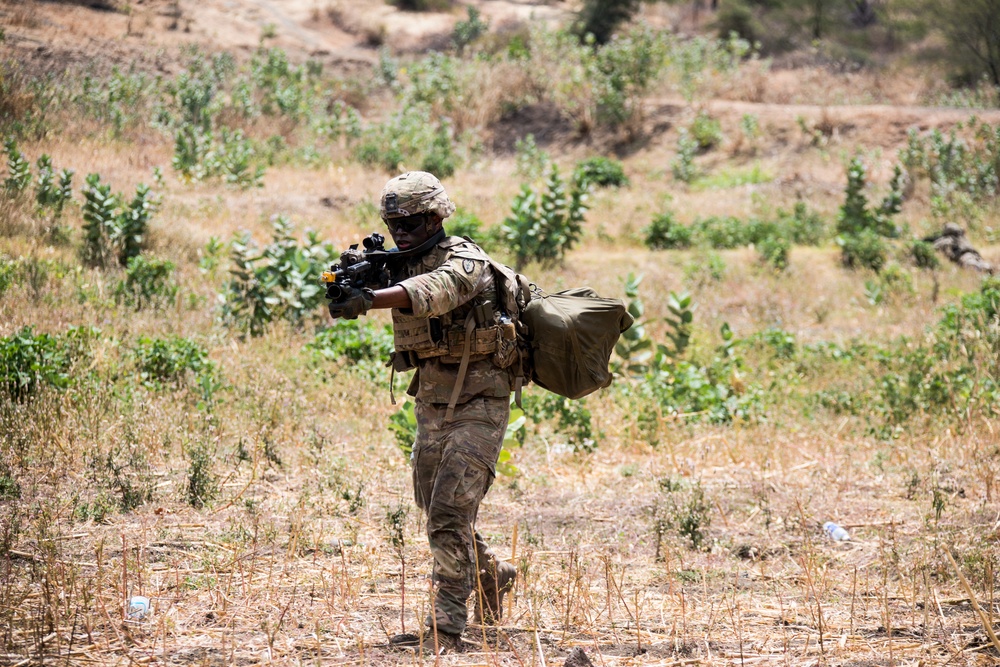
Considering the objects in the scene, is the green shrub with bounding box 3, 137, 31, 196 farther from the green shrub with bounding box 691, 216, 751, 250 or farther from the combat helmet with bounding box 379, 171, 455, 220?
the green shrub with bounding box 691, 216, 751, 250

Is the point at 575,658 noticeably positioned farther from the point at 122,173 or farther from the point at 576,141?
the point at 576,141

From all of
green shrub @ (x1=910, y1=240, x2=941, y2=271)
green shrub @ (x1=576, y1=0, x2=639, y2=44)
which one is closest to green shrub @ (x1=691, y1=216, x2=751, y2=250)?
green shrub @ (x1=910, y1=240, x2=941, y2=271)

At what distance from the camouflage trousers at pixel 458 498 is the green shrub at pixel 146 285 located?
4958 millimetres

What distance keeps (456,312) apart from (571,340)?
1.60ft

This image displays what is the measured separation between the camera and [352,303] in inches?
125

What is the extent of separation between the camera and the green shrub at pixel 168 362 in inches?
262

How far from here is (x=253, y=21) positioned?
67.7 ft

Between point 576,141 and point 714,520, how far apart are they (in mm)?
12284

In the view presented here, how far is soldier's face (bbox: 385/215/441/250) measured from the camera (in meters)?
3.79

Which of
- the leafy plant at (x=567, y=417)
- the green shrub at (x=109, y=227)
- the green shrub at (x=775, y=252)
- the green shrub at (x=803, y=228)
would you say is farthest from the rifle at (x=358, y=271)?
the green shrub at (x=803, y=228)

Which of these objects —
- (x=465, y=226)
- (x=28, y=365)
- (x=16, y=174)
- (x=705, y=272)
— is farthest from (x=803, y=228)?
(x=28, y=365)

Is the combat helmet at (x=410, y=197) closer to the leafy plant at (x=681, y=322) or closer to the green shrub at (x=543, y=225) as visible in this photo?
the leafy plant at (x=681, y=322)

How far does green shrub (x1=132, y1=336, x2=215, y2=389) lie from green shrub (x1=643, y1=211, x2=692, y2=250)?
656cm

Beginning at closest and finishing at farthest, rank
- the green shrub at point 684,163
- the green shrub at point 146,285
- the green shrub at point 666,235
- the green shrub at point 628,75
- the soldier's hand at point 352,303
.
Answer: the soldier's hand at point 352,303
the green shrub at point 146,285
the green shrub at point 666,235
the green shrub at point 684,163
the green shrub at point 628,75
